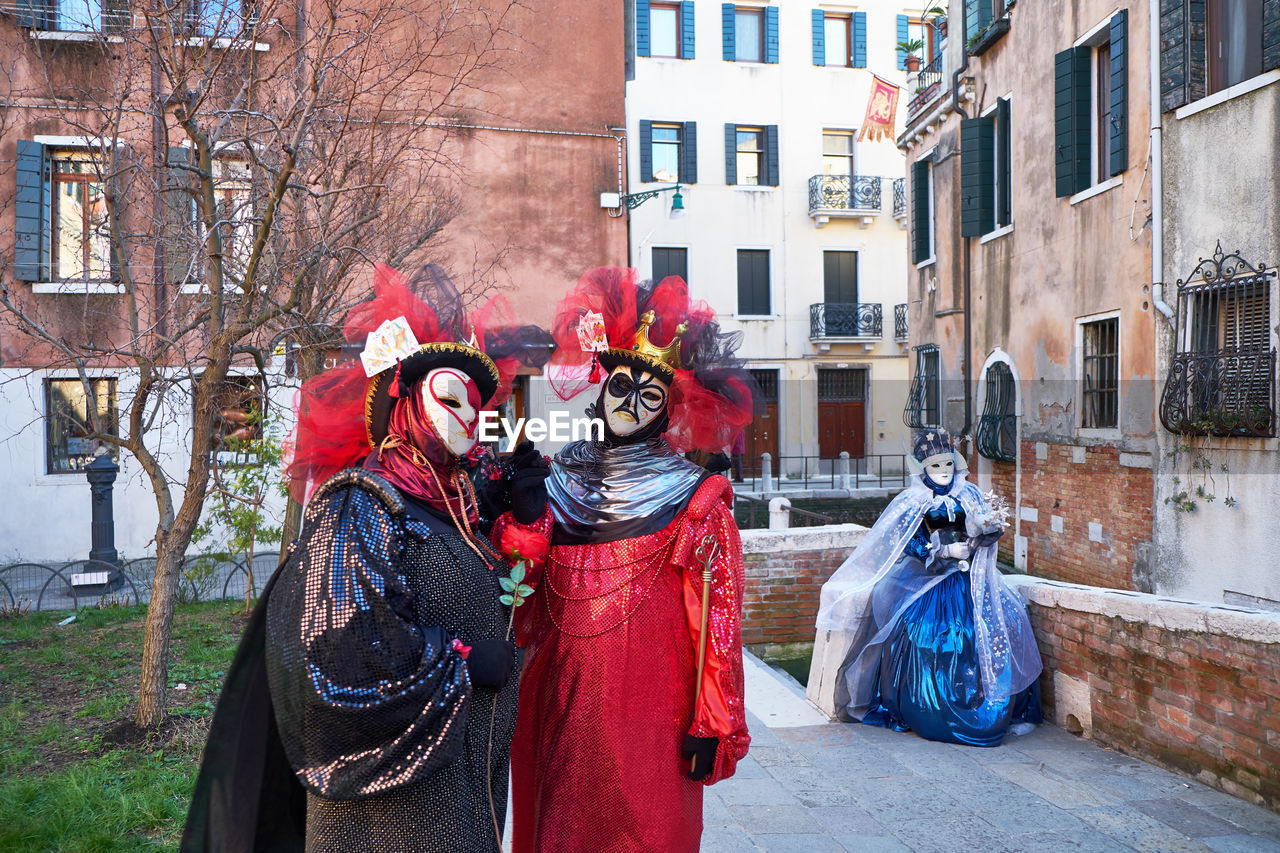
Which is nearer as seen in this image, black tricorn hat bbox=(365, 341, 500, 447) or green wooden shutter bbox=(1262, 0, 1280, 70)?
black tricorn hat bbox=(365, 341, 500, 447)

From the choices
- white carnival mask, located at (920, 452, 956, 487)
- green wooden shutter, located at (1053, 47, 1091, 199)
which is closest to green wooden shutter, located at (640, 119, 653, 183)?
green wooden shutter, located at (1053, 47, 1091, 199)

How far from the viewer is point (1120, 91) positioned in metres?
9.69

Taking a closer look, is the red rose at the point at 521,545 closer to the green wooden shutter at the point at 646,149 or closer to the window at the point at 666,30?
the green wooden shutter at the point at 646,149

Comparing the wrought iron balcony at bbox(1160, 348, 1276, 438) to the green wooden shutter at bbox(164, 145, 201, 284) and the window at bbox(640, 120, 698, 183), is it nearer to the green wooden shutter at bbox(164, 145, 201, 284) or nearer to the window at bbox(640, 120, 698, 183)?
the green wooden shutter at bbox(164, 145, 201, 284)

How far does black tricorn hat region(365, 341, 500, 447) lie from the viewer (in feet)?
8.35

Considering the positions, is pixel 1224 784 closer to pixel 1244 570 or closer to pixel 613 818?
pixel 613 818

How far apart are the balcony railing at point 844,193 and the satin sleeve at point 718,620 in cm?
2349

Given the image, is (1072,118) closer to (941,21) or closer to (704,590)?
(941,21)

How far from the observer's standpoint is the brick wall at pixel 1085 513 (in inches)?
382

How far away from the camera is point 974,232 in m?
13.2

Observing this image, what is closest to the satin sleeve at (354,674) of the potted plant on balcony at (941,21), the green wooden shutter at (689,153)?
the potted plant on balcony at (941,21)

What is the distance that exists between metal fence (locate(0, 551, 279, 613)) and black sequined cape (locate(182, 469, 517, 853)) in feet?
21.5

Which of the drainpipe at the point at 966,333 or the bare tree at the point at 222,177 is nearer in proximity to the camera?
the bare tree at the point at 222,177

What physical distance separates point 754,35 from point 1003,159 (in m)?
14.2
